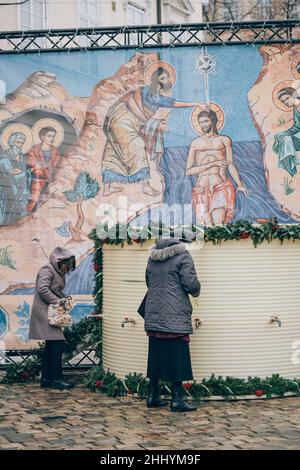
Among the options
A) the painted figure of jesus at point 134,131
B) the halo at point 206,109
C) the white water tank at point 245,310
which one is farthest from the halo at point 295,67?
the white water tank at point 245,310

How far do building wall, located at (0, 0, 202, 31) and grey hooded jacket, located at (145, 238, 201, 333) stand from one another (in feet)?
36.7

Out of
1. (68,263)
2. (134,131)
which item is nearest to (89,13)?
(134,131)

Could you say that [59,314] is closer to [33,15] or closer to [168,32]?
[168,32]

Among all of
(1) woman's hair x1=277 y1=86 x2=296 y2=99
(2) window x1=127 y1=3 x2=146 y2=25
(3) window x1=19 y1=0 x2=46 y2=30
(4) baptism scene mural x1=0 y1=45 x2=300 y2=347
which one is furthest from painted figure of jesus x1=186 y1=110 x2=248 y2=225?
(2) window x1=127 y1=3 x2=146 y2=25

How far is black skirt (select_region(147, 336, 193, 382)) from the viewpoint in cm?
929

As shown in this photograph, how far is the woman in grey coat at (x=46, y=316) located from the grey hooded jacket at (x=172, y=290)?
189cm

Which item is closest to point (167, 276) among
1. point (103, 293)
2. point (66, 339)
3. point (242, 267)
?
point (242, 267)

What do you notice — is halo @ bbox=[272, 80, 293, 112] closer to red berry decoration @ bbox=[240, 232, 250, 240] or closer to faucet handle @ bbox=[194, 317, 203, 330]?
red berry decoration @ bbox=[240, 232, 250, 240]

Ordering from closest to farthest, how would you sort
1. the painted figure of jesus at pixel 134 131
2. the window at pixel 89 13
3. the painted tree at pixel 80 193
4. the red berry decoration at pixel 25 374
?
the red berry decoration at pixel 25 374
the painted tree at pixel 80 193
the painted figure of jesus at pixel 134 131
the window at pixel 89 13

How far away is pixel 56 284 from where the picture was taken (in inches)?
435

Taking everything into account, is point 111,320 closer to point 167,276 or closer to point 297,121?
point 167,276

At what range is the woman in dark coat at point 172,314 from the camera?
926 cm

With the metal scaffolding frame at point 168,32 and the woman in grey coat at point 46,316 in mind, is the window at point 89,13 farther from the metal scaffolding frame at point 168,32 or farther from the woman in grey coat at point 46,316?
the woman in grey coat at point 46,316
